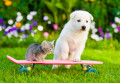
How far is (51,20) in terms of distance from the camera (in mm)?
9258

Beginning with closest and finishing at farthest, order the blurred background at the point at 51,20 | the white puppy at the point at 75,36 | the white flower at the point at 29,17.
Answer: the white puppy at the point at 75,36, the blurred background at the point at 51,20, the white flower at the point at 29,17

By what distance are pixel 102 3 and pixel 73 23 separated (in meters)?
4.98

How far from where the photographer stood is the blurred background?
334 inches

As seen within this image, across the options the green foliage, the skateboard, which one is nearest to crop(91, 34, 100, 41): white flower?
the green foliage

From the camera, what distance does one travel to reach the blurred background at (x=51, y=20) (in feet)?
27.9

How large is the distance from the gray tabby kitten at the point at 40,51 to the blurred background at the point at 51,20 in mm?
3853

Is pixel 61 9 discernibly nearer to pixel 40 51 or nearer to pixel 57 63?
pixel 40 51

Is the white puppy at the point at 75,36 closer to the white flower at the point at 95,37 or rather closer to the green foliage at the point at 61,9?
the white flower at the point at 95,37

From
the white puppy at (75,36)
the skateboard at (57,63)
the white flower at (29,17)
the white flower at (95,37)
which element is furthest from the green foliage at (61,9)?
the skateboard at (57,63)

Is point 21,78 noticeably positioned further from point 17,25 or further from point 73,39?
point 17,25

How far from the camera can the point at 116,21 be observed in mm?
8930

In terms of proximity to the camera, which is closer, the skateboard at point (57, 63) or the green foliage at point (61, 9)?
the skateboard at point (57, 63)

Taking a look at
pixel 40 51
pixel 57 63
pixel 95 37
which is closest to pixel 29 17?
pixel 95 37

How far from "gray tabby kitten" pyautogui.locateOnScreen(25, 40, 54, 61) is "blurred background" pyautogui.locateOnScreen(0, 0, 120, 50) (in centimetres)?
385
